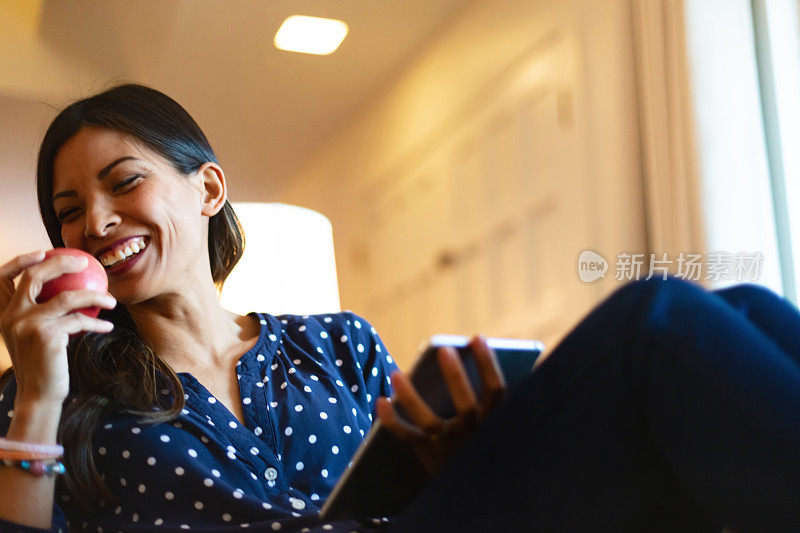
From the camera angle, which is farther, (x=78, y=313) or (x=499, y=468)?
(x=78, y=313)

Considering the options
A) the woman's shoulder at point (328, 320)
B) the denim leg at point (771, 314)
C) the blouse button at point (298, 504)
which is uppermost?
the woman's shoulder at point (328, 320)

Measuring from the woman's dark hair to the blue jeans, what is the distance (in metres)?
0.49

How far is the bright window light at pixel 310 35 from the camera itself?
3150 millimetres

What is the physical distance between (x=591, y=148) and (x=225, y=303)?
A: 3.50ft

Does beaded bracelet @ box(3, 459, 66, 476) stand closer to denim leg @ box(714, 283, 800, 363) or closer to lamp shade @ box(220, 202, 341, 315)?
denim leg @ box(714, 283, 800, 363)

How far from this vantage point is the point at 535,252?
A: 264 centimetres

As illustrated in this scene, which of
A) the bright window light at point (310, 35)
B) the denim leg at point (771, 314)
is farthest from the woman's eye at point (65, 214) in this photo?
the bright window light at point (310, 35)

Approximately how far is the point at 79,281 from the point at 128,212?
0.15 meters

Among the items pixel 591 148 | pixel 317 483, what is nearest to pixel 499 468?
pixel 317 483

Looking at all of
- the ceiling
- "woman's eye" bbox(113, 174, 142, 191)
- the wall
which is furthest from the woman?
the ceiling

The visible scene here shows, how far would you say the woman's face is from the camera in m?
1.28

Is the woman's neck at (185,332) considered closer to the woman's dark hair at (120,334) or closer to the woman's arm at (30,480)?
the woman's dark hair at (120,334)

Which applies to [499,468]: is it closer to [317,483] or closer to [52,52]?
[317,483]

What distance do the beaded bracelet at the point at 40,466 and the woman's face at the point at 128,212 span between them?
0.89 ft
